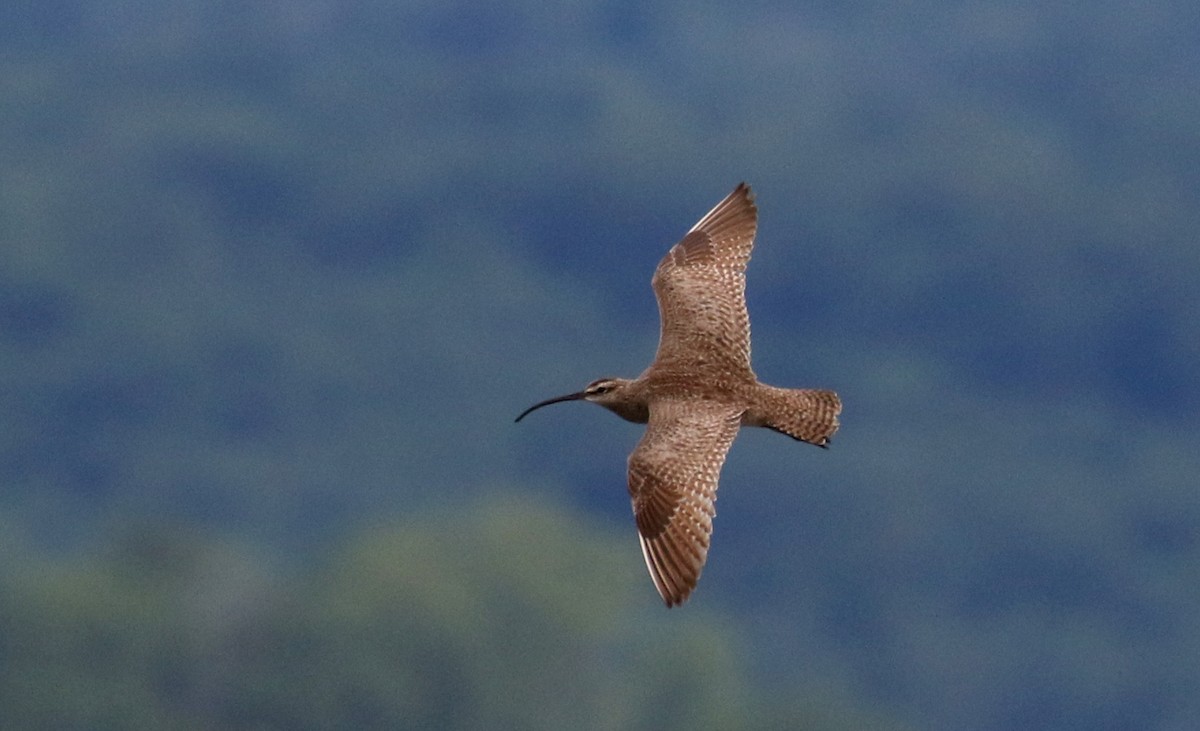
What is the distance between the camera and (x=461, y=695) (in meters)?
126

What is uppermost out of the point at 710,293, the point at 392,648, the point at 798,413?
the point at 392,648

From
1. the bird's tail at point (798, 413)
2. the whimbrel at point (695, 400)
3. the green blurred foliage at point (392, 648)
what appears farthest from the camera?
the green blurred foliage at point (392, 648)

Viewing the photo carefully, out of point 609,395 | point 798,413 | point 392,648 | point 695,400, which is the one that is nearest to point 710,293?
point 609,395

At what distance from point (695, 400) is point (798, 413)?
81cm

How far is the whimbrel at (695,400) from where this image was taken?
18578 millimetres

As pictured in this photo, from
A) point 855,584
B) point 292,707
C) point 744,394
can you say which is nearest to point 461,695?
point 292,707

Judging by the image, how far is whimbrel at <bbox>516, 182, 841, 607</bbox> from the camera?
18.6 m

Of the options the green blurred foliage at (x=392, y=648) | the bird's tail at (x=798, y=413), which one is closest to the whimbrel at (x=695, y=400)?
the bird's tail at (x=798, y=413)

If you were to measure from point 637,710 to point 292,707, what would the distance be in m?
17.3

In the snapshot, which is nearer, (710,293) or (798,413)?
(798,413)

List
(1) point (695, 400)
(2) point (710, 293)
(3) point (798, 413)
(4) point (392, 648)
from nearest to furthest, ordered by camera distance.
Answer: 1. (3) point (798, 413)
2. (1) point (695, 400)
3. (2) point (710, 293)
4. (4) point (392, 648)

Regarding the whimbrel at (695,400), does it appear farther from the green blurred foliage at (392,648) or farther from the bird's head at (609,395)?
the green blurred foliage at (392,648)

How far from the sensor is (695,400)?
20.3 m

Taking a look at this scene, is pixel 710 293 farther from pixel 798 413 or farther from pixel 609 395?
pixel 798 413
